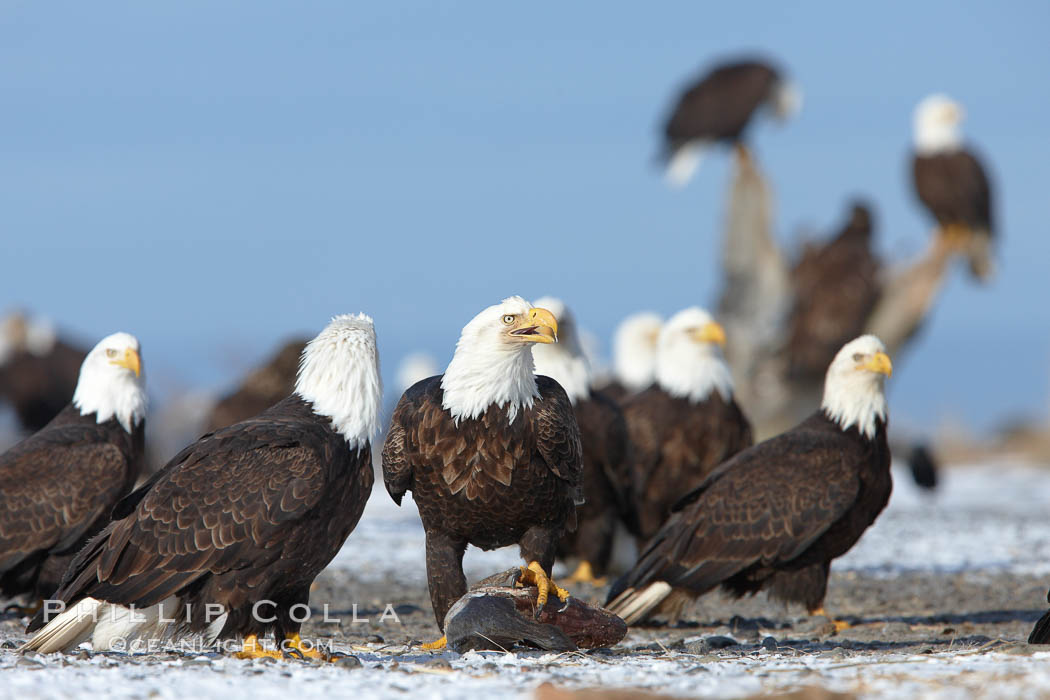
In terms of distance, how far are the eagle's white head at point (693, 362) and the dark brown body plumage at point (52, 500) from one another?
378 cm

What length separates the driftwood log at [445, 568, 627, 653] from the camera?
18.8 feet

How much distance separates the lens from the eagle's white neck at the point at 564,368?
908 centimetres

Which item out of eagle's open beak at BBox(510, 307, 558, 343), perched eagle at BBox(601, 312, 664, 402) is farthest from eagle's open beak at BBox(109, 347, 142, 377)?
perched eagle at BBox(601, 312, 664, 402)

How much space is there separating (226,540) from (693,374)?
4.76 meters

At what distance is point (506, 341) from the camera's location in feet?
20.1

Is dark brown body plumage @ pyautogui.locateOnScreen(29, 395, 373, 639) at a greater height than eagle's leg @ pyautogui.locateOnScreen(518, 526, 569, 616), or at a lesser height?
greater

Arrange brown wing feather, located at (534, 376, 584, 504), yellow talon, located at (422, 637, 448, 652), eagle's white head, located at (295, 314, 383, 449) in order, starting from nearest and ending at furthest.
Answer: eagle's white head, located at (295, 314, 383, 449), yellow talon, located at (422, 637, 448, 652), brown wing feather, located at (534, 376, 584, 504)

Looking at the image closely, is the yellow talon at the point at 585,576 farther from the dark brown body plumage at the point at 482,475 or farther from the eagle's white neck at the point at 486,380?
the eagle's white neck at the point at 486,380

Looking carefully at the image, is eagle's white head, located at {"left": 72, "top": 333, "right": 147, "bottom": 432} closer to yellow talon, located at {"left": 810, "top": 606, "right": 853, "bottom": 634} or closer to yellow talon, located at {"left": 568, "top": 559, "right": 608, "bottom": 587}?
yellow talon, located at {"left": 568, "top": 559, "right": 608, "bottom": 587}

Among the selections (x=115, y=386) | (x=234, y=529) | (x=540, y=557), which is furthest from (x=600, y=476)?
(x=234, y=529)

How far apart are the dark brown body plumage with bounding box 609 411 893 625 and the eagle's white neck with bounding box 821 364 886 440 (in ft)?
0.32

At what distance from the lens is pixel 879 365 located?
26.2ft

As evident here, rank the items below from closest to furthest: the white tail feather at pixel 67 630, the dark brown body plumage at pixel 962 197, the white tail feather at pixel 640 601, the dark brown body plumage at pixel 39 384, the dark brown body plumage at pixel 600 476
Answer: the white tail feather at pixel 67 630
the white tail feather at pixel 640 601
the dark brown body plumage at pixel 600 476
the dark brown body plumage at pixel 39 384
the dark brown body plumage at pixel 962 197

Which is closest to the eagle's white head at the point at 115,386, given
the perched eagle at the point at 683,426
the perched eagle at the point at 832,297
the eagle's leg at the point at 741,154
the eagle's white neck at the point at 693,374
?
the perched eagle at the point at 683,426
